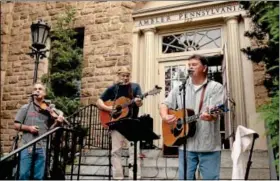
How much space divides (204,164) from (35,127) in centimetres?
205

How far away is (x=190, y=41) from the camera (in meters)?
7.44

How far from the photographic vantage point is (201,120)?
9.82ft

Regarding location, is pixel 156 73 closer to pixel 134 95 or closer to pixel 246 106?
pixel 246 106

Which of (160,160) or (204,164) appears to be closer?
(204,164)

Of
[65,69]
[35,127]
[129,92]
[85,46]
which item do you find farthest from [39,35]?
[35,127]

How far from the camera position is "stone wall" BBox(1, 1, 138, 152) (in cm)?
766

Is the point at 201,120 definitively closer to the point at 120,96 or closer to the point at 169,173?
the point at 120,96

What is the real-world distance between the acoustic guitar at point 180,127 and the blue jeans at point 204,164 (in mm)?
169

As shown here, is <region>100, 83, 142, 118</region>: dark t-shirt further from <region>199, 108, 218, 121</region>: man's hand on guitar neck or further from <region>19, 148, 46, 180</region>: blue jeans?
<region>199, 108, 218, 121</region>: man's hand on guitar neck

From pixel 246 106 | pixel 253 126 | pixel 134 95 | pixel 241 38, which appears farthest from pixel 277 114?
pixel 241 38

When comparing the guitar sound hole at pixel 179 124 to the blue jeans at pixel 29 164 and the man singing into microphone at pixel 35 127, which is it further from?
the blue jeans at pixel 29 164

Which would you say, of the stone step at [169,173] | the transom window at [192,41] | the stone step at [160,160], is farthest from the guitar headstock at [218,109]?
the transom window at [192,41]

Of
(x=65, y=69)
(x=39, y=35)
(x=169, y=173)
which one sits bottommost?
(x=169, y=173)

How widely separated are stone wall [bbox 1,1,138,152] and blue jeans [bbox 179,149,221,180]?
15.6 ft
